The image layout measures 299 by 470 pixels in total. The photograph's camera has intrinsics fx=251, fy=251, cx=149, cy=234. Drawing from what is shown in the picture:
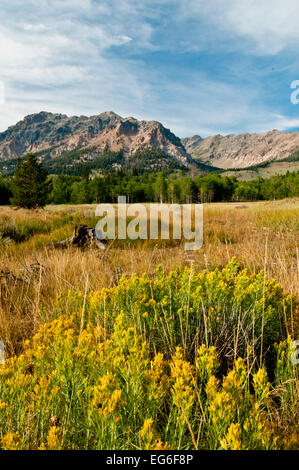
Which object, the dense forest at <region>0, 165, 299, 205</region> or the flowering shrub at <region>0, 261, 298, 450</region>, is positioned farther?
the dense forest at <region>0, 165, 299, 205</region>

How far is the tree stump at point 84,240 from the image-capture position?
6560 millimetres

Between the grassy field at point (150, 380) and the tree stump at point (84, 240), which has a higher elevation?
the tree stump at point (84, 240)

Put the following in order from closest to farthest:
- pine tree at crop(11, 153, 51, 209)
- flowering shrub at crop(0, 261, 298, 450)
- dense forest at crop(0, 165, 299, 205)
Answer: flowering shrub at crop(0, 261, 298, 450), pine tree at crop(11, 153, 51, 209), dense forest at crop(0, 165, 299, 205)

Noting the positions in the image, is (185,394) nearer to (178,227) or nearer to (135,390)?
(135,390)

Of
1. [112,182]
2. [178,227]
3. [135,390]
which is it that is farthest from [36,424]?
A: [112,182]

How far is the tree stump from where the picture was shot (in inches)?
258

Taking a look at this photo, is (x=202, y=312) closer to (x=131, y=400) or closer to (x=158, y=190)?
(x=131, y=400)

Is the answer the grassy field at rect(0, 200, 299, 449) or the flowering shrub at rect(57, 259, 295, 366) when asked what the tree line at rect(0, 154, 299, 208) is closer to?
the flowering shrub at rect(57, 259, 295, 366)

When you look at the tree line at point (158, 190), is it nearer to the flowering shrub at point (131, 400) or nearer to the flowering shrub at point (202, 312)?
the flowering shrub at point (202, 312)

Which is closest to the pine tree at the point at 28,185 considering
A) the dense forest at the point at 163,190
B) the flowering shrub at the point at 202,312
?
the dense forest at the point at 163,190

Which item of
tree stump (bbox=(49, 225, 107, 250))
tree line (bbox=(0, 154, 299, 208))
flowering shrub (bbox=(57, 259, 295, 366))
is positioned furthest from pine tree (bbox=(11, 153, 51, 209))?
flowering shrub (bbox=(57, 259, 295, 366))

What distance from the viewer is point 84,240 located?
6973 mm

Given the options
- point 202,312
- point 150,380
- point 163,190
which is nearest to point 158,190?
point 163,190
